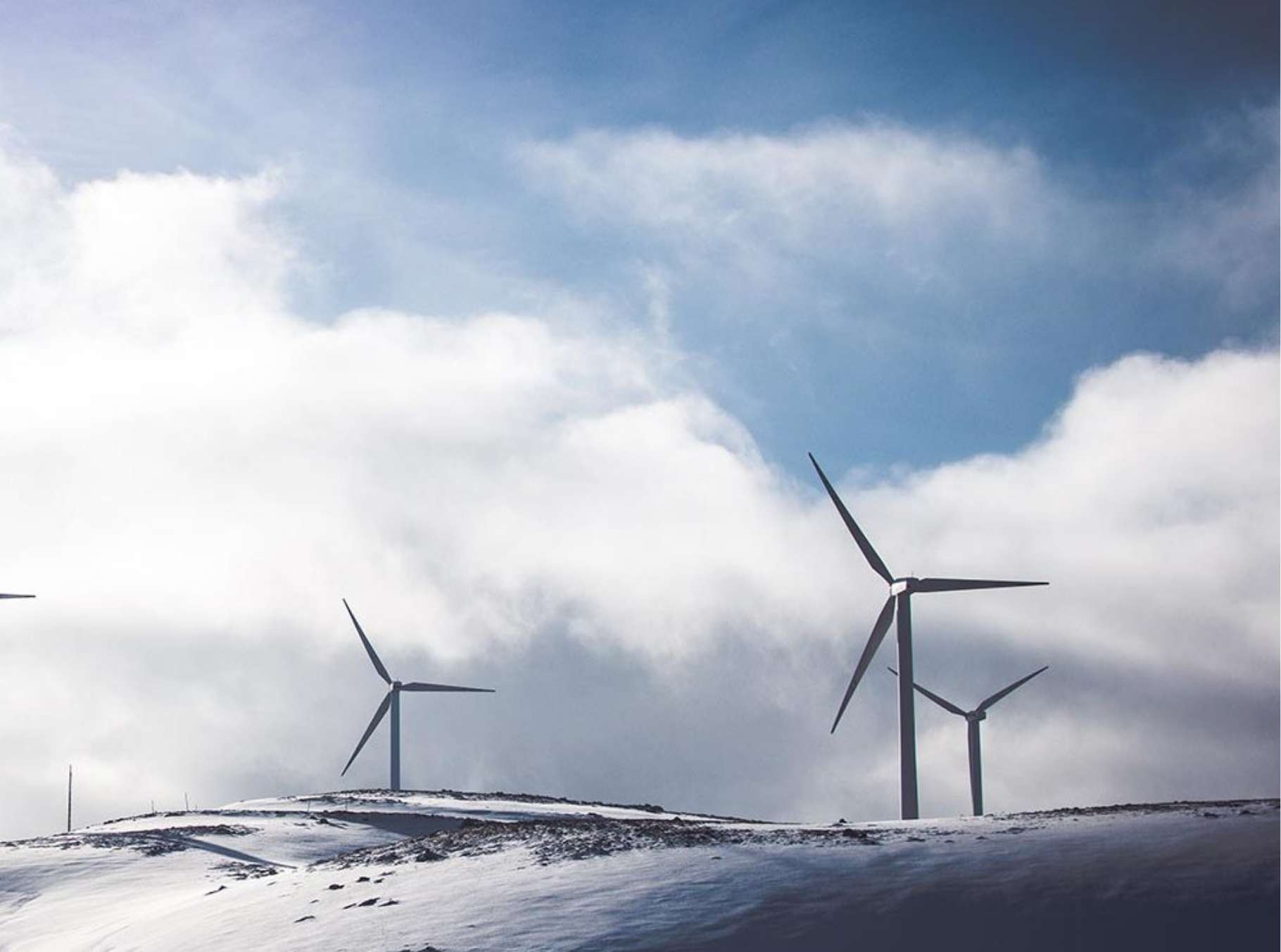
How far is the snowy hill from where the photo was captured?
26.0 m

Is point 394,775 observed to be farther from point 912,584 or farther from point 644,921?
point 644,921

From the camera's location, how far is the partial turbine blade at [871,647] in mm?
64188

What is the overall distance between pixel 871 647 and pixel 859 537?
576 cm

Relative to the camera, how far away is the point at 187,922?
34.2 metres

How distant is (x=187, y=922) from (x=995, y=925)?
1978 cm

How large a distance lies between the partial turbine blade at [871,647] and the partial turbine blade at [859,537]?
144 centimetres

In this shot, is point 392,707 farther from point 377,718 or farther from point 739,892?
point 739,892

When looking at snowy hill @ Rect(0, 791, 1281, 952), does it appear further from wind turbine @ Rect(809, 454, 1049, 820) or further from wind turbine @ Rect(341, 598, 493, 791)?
wind turbine @ Rect(341, 598, 493, 791)

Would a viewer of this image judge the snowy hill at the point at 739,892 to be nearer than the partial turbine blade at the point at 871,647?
Yes

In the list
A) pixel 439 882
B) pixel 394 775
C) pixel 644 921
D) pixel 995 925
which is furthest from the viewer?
pixel 394 775

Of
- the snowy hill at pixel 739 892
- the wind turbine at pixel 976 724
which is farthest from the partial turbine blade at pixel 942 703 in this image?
the snowy hill at pixel 739 892

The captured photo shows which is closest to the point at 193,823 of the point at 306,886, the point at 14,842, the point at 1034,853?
the point at 14,842

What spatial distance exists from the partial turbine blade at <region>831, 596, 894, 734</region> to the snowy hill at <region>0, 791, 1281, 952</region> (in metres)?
22.5

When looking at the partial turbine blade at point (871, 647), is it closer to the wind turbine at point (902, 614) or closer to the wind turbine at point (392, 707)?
the wind turbine at point (902, 614)
